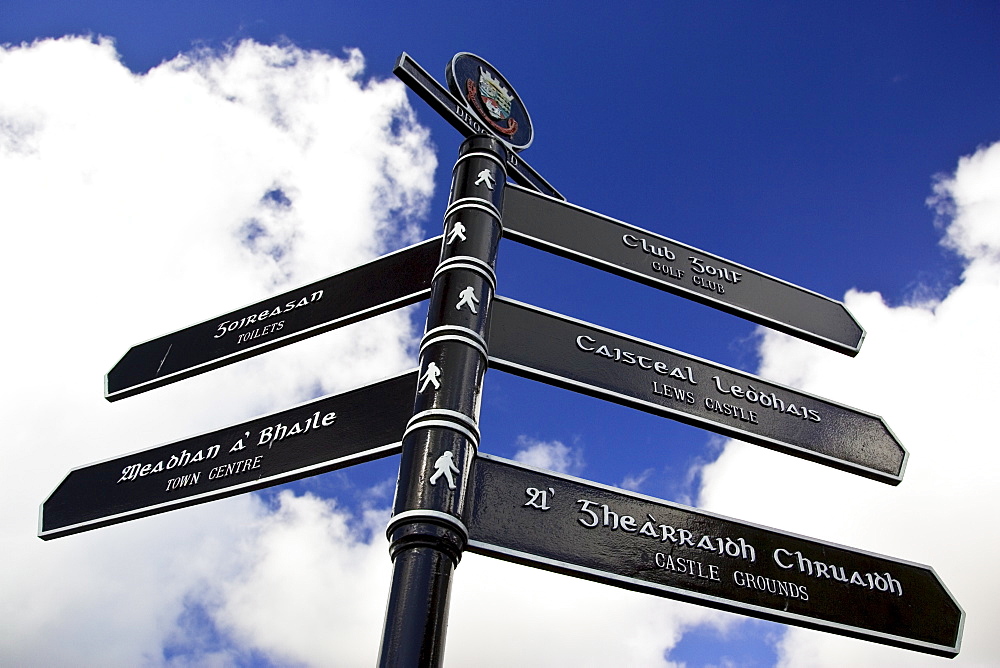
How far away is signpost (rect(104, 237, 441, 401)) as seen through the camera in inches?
131

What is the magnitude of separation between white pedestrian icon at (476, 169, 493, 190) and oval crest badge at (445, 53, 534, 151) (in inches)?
23.2

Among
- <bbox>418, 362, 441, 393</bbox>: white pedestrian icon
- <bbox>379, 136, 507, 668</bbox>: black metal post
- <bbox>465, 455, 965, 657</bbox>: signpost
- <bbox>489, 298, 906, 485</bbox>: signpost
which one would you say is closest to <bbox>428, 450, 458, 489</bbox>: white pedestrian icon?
<bbox>379, 136, 507, 668</bbox>: black metal post

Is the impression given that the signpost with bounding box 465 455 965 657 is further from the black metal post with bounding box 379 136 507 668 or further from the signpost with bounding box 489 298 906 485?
the signpost with bounding box 489 298 906 485

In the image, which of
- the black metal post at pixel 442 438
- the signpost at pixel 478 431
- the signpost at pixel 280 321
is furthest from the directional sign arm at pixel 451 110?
the signpost at pixel 280 321

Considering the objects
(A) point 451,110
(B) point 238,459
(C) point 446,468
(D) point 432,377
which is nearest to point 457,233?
(D) point 432,377

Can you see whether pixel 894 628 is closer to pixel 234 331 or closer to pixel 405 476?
pixel 405 476

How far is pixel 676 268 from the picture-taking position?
3703 millimetres

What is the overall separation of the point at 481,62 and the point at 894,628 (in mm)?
3387

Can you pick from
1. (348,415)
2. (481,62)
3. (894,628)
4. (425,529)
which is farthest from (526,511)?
(481,62)

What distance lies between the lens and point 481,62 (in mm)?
A: 4219

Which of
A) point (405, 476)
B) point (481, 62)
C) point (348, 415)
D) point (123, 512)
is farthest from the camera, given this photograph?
point (481, 62)

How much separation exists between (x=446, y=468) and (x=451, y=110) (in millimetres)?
2067

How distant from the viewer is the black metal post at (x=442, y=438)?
206 centimetres

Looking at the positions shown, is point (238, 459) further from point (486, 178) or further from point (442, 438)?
point (486, 178)
